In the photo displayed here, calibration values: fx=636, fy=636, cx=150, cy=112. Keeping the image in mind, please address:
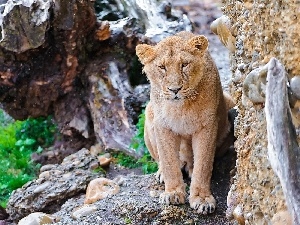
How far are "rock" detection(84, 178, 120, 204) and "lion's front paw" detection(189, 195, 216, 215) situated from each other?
101 cm

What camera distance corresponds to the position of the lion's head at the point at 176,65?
4613 mm

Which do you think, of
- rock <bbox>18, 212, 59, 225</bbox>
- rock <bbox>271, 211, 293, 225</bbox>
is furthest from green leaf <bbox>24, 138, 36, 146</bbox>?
rock <bbox>271, 211, 293, 225</bbox>


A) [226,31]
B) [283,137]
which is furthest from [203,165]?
[283,137]

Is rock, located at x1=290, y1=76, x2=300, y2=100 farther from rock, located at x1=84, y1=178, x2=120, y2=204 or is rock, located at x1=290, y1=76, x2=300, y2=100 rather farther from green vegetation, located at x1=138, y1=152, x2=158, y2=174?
green vegetation, located at x1=138, y1=152, x2=158, y2=174

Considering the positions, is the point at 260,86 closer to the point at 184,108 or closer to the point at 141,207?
the point at 184,108

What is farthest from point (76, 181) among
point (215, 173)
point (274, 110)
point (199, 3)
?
point (199, 3)

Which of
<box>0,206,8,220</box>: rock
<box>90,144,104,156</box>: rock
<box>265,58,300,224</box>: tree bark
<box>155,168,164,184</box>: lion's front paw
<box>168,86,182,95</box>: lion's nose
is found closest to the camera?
<box>265,58,300,224</box>: tree bark

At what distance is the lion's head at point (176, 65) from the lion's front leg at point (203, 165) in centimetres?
34

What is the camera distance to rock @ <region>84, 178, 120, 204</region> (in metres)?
5.73

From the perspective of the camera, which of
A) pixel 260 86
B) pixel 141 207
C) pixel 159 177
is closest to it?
pixel 260 86

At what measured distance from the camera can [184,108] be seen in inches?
190

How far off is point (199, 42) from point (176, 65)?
0.31 meters

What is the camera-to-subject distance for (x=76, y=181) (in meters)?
6.41

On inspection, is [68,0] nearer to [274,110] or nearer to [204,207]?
[204,207]
